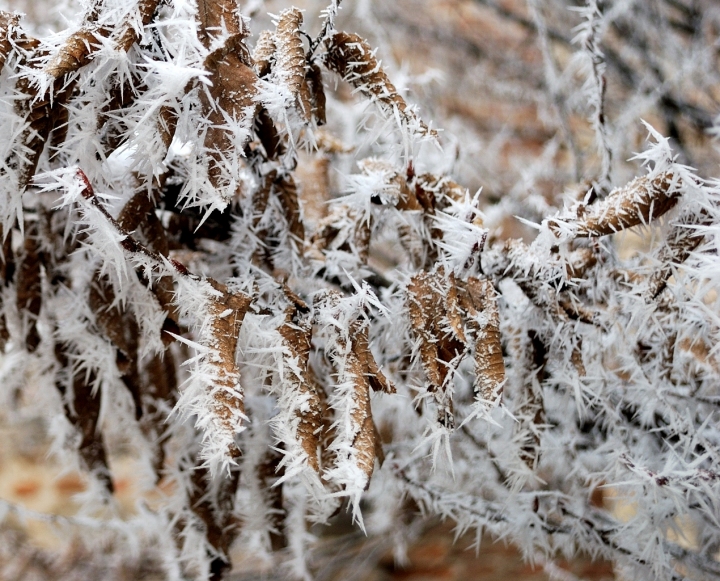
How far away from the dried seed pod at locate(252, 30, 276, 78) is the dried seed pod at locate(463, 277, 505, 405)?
13.8 inches

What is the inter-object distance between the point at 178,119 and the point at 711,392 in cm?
89

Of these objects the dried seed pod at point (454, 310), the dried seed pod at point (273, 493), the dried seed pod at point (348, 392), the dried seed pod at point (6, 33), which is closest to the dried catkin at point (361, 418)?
the dried seed pod at point (348, 392)

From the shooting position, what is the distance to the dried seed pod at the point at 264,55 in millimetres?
725

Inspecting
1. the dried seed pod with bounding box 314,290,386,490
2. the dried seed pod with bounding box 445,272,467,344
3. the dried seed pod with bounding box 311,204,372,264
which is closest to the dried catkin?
the dried seed pod with bounding box 314,290,386,490

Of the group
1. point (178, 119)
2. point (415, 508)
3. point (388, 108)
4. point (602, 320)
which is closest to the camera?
point (178, 119)

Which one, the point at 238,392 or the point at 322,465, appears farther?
the point at 322,465

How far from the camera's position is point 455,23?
3475mm

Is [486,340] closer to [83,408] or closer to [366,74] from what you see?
[366,74]

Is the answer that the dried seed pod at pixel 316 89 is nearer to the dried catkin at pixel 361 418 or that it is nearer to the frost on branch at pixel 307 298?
the frost on branch at pixel 307 298

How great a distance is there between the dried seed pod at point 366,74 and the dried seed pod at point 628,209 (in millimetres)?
200

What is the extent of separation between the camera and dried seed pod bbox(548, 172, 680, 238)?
2.37ft

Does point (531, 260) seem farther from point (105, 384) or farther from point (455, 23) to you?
point (455, 23)

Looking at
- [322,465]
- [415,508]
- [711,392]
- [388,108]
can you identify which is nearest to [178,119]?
[388,108]

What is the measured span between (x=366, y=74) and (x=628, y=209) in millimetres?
348
